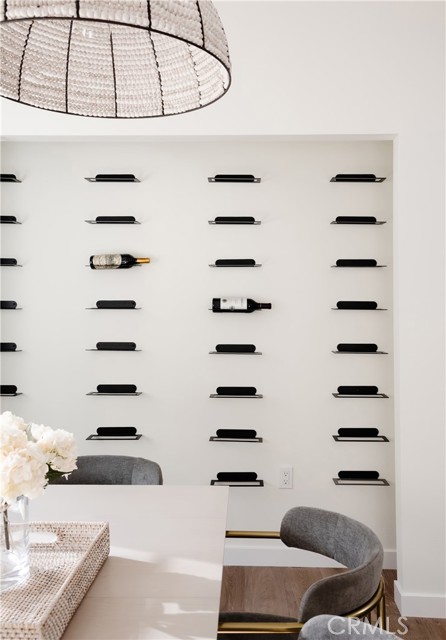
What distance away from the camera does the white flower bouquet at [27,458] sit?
126cm

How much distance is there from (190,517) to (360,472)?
178cm

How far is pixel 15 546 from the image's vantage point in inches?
54.1

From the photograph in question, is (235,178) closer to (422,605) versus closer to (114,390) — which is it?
(114,390)

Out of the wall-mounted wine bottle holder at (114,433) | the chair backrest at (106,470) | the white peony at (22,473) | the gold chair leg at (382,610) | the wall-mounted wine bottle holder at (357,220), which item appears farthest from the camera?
the wall-mounted wine bottle holder at (114,433)

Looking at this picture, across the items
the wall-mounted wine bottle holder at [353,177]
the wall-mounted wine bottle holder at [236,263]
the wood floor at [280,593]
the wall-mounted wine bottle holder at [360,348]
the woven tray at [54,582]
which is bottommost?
the wood floor at [280,593]

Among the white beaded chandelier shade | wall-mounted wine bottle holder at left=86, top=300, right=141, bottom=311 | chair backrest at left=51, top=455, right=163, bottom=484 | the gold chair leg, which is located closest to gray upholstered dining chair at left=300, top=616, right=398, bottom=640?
the gold chair leg

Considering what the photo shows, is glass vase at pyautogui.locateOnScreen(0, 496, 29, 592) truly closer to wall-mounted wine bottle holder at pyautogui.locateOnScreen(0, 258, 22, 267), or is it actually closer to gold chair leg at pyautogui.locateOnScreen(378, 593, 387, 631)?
gold chair leg at pyautogui.locateOnScreen(378, 593, 387, 631)

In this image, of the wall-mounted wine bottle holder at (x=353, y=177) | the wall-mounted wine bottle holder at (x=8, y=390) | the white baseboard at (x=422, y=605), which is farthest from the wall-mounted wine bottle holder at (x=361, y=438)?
the wall-mounted wine bottle holder at (x=8, y=390)

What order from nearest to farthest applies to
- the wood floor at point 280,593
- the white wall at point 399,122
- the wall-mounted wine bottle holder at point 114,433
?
the wood floor at point 280,593 → the white wall at point 399,122 → the wall-mounted wine bottle holder at point 114,433

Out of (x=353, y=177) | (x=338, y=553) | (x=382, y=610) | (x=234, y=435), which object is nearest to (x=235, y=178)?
(x=353, y=177)

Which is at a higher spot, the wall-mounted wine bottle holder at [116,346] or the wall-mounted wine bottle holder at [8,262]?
the wall-mounted wine bottle holder at [8,262]

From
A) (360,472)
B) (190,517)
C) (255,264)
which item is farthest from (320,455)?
(190,517)

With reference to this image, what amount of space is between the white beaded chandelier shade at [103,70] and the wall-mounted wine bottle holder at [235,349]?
2070 millimetres

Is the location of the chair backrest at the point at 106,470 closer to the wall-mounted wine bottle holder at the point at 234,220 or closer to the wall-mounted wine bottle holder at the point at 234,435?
the wall-mounted wine bottle holder at the point at 234,435
